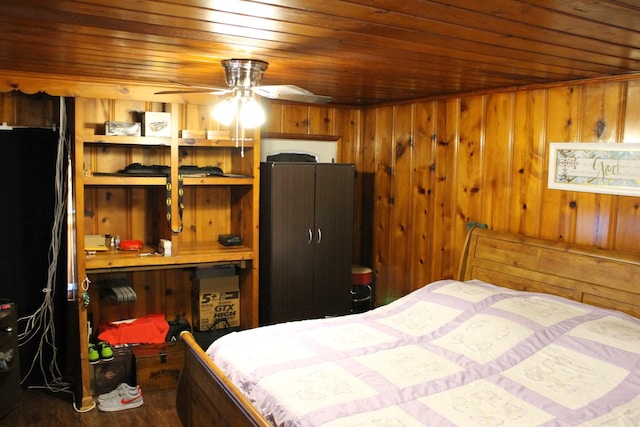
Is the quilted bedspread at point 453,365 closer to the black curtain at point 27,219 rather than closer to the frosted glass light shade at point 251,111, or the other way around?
the frosted glass light shade at point 251,111

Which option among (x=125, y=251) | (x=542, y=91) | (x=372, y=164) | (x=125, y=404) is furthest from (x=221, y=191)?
(x=542, y=91)

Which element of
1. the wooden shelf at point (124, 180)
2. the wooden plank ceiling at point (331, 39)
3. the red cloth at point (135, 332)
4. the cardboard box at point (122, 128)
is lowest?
the red cloth at point (135, 332)

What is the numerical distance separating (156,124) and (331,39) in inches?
78.0

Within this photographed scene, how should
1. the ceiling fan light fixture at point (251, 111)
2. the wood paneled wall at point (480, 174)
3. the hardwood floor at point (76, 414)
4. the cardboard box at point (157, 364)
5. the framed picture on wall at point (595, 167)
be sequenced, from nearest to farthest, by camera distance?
the ceiling fan light fixture at point (251, 111) < the framed picture on wall at point (595, 167) < the wood paneled wall at point (480, 174) < the hardwood floor at point (76, 414) < the cardboard box at point (157, 364)

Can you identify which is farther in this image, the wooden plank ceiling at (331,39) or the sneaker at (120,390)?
the sneaker at (120,390)

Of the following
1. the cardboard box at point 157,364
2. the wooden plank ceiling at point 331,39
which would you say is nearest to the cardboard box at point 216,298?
the cardboard box at point 157,364

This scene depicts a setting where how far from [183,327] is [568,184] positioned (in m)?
2.93

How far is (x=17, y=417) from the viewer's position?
12.2 feet

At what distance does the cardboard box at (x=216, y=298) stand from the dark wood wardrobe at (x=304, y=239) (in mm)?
224

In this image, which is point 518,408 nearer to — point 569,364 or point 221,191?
point 569,364

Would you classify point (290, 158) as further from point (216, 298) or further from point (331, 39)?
point (331, 39)

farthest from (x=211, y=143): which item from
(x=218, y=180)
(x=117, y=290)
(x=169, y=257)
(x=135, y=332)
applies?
(x=135, y=332)

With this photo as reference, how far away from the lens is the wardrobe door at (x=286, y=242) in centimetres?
430

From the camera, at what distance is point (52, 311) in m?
4.19
